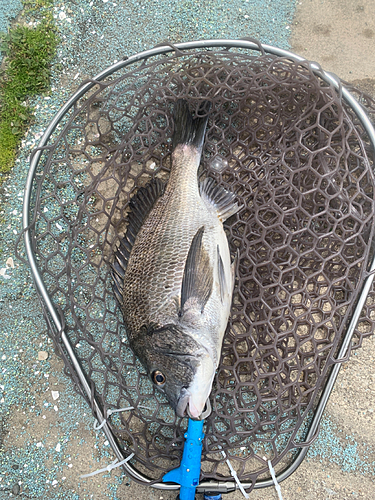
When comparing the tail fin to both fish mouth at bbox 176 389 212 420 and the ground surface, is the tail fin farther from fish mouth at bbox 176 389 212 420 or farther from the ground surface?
fish mouth at bbox 176 389 212 420

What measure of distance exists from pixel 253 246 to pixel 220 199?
402mm

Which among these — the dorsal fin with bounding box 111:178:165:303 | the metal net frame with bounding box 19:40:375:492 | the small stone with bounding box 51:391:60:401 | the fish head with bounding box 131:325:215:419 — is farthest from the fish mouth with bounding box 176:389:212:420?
the small stone with bounding box 51:391:60:401

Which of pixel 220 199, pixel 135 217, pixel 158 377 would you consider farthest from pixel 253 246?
pixel 158 377

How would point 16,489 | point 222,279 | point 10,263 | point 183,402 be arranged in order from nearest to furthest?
1. point 183,402
2. point 222,279
3. point 16,489
4. point 10,263

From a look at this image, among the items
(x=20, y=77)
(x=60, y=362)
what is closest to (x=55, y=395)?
(x=60, y=362)

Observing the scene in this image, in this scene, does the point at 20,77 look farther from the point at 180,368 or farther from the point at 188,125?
the point at 180,368

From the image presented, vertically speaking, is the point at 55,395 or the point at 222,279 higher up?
the point at 222,279

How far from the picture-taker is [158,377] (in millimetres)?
2004

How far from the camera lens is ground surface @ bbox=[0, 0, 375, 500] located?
2.51 metres

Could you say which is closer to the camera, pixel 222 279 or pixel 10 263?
pixel 222 279

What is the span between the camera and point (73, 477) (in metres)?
2.60

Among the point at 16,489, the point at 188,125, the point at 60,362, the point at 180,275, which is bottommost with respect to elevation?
the point at 16,489

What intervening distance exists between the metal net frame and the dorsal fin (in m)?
0.19

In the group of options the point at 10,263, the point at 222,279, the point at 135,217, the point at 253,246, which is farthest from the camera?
the point at 10,263
